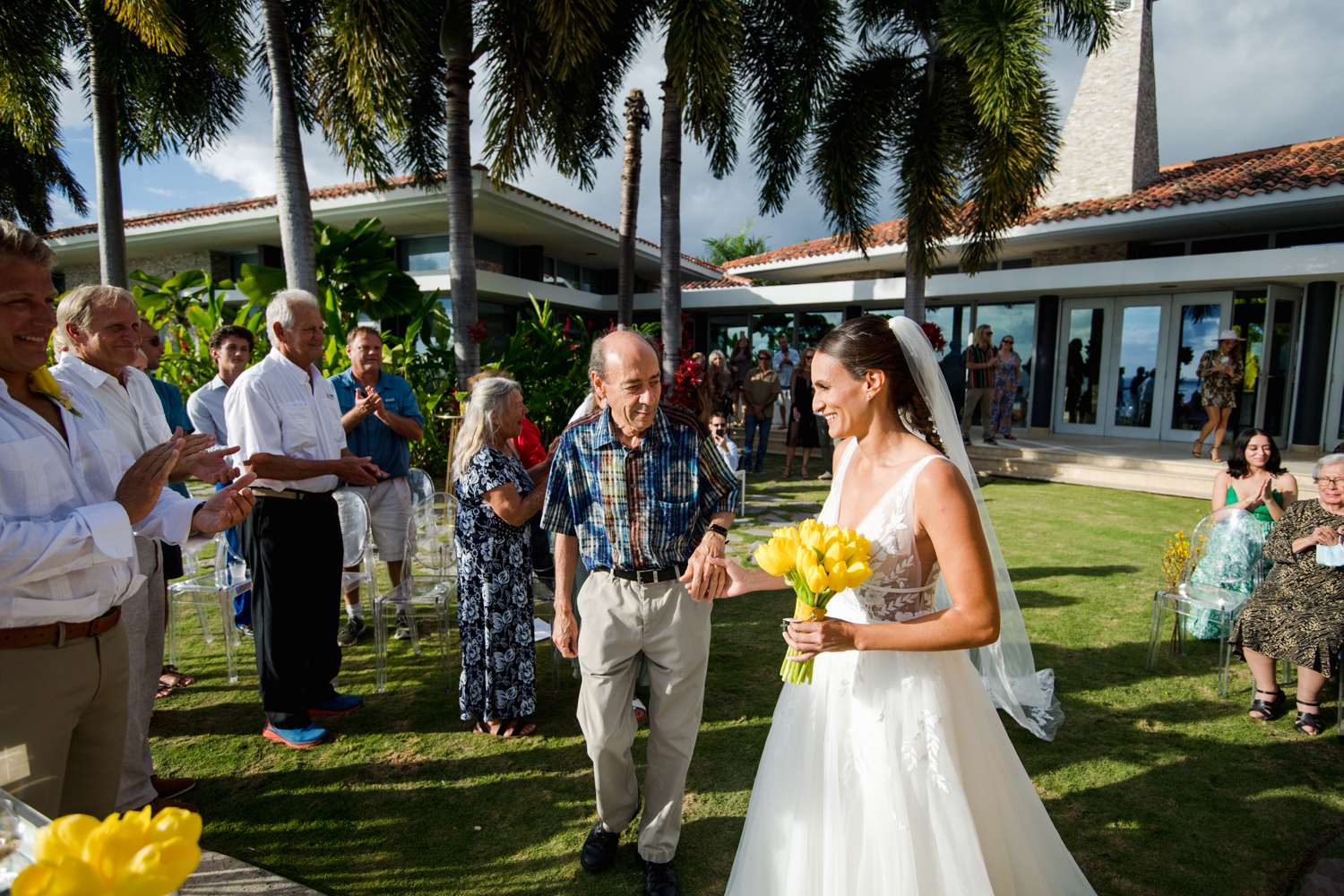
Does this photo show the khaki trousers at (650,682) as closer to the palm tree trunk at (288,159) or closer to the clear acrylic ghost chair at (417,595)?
the clear acrylic ghost chair at (417,595)

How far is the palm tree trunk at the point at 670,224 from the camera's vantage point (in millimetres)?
10711

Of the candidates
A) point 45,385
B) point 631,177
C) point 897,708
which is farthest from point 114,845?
point 631,177

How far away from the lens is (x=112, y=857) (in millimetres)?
902

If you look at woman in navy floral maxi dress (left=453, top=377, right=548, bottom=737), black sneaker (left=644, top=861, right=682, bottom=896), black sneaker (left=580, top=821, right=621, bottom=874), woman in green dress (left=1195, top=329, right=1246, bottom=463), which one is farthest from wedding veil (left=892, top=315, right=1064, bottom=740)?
woman in green dress (left=1195, top=329, right=1246, bottom=463)

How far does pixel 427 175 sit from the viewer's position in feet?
42.4

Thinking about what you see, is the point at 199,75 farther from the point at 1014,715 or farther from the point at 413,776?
the point at 1014,715

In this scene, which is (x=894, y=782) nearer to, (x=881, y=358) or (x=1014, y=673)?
(x=881, y=358)

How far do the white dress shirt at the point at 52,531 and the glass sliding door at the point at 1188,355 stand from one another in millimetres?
17904

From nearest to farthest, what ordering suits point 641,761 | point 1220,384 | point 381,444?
point 641,761 < point 381,444 < point 1220,384

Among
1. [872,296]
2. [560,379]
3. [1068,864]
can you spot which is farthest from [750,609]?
[872,296]

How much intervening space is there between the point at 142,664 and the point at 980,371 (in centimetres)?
1427

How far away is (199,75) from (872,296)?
15.0 meters

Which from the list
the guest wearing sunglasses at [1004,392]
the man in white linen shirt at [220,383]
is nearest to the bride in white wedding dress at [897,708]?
the man in white linen shirt at [220,383]

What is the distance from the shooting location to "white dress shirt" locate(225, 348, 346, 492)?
361 cm
